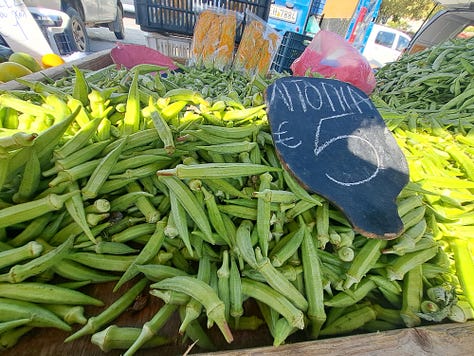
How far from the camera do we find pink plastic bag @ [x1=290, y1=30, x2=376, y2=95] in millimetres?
3184

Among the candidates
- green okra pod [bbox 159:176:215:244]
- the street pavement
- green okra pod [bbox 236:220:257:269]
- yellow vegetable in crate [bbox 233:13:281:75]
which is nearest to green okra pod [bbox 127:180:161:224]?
green okra pod [bbox 159:176:215:244]

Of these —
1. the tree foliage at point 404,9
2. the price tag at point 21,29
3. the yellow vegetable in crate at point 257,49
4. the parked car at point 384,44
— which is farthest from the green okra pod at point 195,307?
the tree foliage at point 404,9

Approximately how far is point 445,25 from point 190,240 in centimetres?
656

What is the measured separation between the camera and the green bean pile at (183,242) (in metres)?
1.03

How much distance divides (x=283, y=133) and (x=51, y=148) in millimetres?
1029

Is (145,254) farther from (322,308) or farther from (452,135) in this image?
(452,135)

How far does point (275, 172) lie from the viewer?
4.59 ft

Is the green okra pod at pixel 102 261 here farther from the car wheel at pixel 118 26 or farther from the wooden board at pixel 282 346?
the car wheel at pixel 118 26

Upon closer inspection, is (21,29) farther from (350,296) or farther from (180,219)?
(350,296)

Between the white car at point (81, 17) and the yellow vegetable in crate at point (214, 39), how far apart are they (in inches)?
151

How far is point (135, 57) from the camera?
9.86ft

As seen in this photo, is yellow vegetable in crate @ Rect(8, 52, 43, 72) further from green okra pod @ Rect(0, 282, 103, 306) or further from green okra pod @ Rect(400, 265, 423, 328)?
green okra pod @ Rect(400, 265, 423, 328)

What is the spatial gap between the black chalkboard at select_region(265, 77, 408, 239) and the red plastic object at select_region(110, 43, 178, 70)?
1895 mm

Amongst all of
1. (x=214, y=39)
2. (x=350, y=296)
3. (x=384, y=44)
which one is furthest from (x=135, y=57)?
(x=384, y=44)
